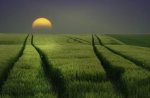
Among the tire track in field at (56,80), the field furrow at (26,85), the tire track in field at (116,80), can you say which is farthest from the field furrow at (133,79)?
the field furrow at (26,85)

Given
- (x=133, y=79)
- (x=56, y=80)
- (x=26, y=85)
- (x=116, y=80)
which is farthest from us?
(x=116, y=80)

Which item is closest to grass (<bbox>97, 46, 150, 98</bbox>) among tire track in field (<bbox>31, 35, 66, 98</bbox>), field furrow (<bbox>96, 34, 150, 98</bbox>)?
field furrow (<bbox>96, 34, 150, 98</bbox>)

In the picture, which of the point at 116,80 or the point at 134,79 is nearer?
the point at 134,79

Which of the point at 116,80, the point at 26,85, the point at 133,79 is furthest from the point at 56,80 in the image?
the point at 133,79

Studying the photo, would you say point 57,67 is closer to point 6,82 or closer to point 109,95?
point 6,82

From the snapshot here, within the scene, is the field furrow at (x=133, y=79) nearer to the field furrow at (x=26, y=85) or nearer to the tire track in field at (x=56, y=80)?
the tire track in field at (x=56, y=80)

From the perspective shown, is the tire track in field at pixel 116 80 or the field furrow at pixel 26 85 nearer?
the field furrow at pixel 26 85

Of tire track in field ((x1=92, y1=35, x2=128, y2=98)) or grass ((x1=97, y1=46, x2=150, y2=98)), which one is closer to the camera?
grass ((x1=97, y1=46, x2=150, y2=98))

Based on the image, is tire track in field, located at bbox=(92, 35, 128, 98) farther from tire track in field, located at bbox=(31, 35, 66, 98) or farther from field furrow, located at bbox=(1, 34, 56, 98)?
field furrow, located at bbox=(1, 34, 56, 98)

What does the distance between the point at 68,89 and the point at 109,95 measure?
5.35ft

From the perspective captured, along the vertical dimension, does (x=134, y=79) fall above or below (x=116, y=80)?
above

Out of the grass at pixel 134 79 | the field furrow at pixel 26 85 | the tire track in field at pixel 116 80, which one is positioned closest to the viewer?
the field furrow at pixel 26 85

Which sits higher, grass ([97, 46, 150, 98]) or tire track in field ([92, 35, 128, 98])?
grass ([97, 46, 150, 98])

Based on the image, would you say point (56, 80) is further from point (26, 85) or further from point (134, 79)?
point (134, 79)
